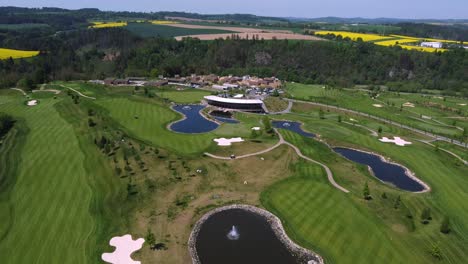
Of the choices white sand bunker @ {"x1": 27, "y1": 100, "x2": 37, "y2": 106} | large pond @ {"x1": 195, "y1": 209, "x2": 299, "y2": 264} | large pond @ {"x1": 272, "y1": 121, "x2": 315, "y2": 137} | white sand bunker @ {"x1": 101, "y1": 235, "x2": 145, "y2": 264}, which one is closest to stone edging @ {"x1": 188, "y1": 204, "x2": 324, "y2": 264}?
large pond @ {"x1": 195, "y1": 209, "x2": 299, "y2": 264}

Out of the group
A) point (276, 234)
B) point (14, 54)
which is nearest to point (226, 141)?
point (276, 234)

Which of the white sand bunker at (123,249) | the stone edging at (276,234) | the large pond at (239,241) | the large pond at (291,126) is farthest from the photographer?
the large pond at (291,126)

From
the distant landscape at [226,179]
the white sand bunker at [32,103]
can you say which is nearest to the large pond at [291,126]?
the distant landscape at [226,179]

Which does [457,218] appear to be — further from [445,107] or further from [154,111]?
[445,107]

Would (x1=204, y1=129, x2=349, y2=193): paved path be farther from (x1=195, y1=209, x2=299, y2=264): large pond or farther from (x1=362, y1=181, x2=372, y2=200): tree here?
(x1=195, y1=209, x2=299, y2=264): large pond

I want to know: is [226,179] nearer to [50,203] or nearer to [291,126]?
[50,203]

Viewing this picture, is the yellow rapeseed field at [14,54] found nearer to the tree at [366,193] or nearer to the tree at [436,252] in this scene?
the tree at [366,193]
